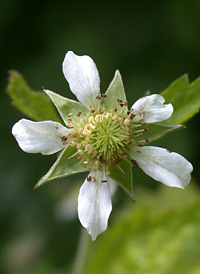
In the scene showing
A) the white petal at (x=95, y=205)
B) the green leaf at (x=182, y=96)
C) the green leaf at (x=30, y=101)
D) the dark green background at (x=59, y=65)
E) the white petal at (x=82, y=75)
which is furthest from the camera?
the dark green background at (x=59, y=65)

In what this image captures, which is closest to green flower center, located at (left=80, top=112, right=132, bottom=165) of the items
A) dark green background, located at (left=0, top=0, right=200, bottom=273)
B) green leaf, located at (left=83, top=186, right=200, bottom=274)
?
green leaf, located at (left=83, top=186, right=200, bottom=274)

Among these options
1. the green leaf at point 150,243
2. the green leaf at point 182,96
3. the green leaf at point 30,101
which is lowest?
the green leaf at point 150,243

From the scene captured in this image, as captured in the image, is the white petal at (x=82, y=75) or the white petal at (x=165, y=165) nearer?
the white petal at (x=165, y=165)

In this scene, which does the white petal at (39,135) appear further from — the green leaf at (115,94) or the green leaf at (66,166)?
the green leaf at (115,94)

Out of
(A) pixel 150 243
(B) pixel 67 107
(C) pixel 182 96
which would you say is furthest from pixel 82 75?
(A) pixel 150 243

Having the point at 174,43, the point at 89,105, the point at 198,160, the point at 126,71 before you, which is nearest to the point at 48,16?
the point at 126,71

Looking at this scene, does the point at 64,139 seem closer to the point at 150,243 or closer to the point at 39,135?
the point at 39,135

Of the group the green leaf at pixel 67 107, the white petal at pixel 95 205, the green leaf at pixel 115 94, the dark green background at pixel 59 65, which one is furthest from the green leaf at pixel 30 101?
the dark green background at pixel 59 65
